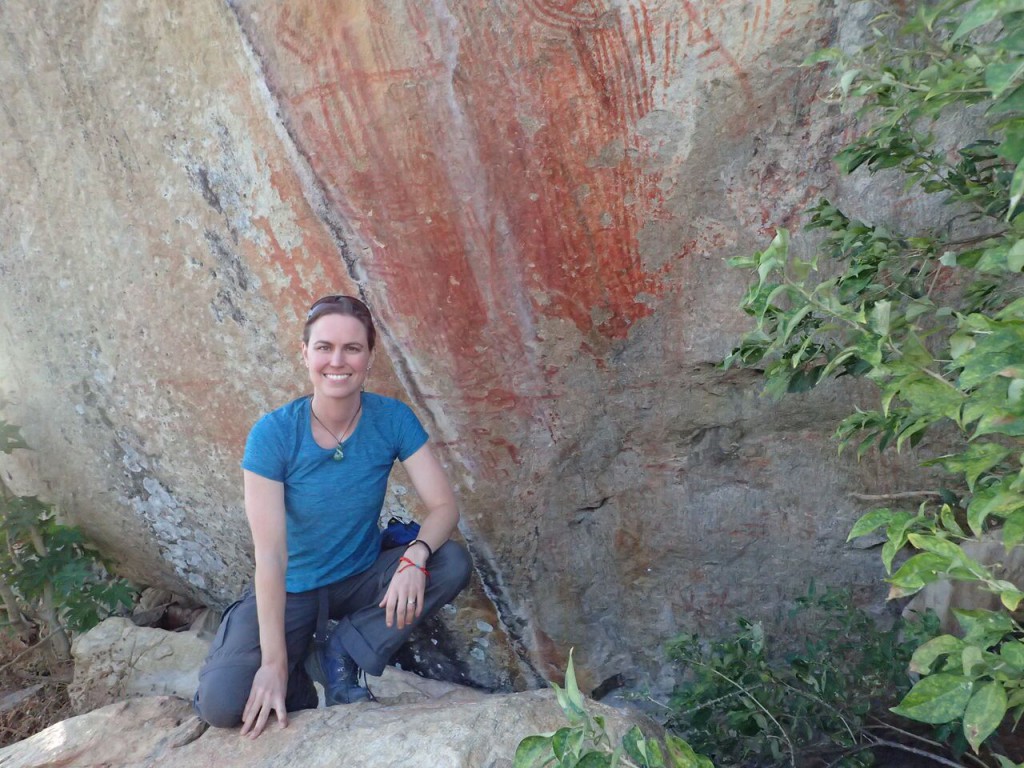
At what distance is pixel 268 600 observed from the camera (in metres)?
2.19

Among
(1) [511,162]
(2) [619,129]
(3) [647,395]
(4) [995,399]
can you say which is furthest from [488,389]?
(4) [995,399]

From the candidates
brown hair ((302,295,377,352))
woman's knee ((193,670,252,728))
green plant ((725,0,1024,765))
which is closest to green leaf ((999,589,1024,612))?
green plant ((725,0,1024,765))

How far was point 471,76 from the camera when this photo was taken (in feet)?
7.71

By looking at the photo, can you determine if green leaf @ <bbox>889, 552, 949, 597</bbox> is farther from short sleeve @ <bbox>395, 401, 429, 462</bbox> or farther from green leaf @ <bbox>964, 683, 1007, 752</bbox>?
short sleeve @ <bbox>395, 401, 429, 462</bbox>

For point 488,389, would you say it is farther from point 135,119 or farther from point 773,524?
point 135,119

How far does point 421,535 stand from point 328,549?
0.26 metres

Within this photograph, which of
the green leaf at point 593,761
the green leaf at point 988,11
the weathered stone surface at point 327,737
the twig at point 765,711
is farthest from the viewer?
the twig at point 765,711

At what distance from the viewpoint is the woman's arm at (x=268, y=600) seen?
2.17m

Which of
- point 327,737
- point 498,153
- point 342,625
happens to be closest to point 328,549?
point 342,625

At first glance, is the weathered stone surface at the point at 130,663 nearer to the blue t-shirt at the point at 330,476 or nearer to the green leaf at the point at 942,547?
the blue t-shirt at the point at 330,476

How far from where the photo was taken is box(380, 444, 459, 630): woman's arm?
2271 millimetres

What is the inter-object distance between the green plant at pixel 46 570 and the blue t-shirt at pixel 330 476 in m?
1.23

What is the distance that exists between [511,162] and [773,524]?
51.6 inches

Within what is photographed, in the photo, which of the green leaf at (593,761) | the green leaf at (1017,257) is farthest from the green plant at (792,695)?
the green leaf at (1017,257)
